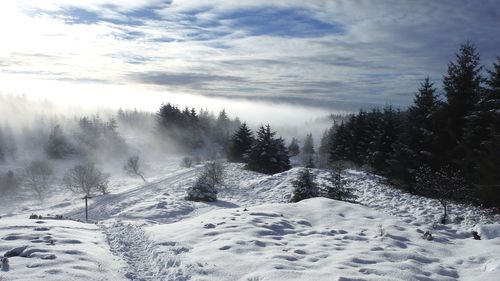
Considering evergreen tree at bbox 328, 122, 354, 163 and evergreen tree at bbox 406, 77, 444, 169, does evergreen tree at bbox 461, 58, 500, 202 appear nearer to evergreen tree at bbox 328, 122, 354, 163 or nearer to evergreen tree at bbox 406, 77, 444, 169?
evergreen tree at bbox 406, 77, 444, 169

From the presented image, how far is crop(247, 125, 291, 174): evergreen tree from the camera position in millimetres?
57781

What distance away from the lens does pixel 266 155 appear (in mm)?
58062

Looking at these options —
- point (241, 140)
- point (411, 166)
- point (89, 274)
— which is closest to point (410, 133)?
point (411, 166)

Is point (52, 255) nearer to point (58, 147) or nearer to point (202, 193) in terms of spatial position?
point (202, 193)

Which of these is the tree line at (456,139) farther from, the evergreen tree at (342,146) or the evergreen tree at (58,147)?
the evergreen tree at (58,147)

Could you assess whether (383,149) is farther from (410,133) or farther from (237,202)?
(237,202)

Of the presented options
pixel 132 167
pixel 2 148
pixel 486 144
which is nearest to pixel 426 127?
pixel 486 144

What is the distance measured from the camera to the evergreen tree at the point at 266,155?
5778 centimetres

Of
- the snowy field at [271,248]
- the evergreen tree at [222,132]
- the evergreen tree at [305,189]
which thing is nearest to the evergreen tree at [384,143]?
the evergreen tree at [305,189]

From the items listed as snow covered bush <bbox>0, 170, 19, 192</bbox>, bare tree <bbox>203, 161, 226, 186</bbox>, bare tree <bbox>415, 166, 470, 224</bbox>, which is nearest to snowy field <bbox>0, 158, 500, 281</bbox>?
bare tree <bbox>415, 166, 470, 224</bbox>

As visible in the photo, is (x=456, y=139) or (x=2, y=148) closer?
(x=456, y=139)

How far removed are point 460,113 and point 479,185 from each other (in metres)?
9.28

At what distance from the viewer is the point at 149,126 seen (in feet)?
541

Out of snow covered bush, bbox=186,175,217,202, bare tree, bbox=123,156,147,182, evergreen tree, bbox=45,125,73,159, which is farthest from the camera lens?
evergreen tree, bbox=45,125,73,159
